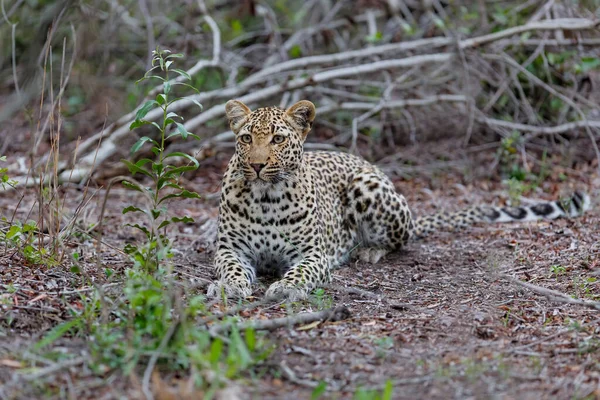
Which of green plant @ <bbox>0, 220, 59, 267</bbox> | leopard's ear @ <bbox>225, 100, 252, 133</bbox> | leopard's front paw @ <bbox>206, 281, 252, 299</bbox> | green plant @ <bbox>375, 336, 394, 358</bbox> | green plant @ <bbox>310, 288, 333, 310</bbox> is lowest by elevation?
green plant @ <bbox>375, 336, 394, 358</bbox>

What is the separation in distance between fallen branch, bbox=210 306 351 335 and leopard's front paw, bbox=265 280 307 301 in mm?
643

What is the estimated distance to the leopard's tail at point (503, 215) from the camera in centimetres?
953

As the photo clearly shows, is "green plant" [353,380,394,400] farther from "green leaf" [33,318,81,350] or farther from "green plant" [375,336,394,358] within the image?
"green leaf" [33,318,81,350]

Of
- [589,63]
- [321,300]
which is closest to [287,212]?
[321,300]

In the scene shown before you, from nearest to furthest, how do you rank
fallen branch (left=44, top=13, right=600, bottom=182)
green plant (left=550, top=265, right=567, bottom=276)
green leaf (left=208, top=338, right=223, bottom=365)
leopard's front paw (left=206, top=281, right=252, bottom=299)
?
1. green leaf (left=208, top=338, right=223, bottom=365)
2. leopard's front paw (left=206, top=281, right=252, bottom=299)
3. green plant (left=550, top=265, right=567, bottom=276)
4. fallen branch (left=44, top=13, right=600, bottom=182)

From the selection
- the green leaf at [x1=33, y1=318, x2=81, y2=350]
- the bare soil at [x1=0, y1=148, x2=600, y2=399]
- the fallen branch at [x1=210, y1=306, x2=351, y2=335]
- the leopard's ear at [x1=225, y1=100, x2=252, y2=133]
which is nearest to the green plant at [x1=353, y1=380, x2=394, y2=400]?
the bare soil at [x1=0, y1=148, x2=600, y2=399]

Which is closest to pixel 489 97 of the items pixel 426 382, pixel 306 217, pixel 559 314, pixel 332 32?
pixel 332 32

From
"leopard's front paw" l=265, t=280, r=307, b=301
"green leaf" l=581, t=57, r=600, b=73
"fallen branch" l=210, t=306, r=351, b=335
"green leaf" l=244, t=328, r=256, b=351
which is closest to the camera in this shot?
"green leaf" l=244, t=328, r=256, b=351

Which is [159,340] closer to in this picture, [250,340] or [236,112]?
[250,340]

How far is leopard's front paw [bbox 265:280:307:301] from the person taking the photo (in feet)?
21.3

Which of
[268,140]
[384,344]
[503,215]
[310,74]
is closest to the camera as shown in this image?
[384,344]

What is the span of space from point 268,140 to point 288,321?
2145 mm

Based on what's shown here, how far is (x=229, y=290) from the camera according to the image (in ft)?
21.2

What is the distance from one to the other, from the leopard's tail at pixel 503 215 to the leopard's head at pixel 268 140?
9.14 feet
